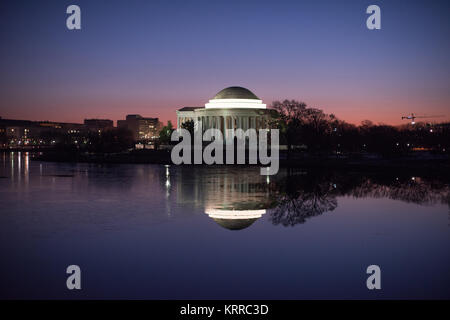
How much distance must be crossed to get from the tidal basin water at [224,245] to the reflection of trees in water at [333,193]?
162 millimetres

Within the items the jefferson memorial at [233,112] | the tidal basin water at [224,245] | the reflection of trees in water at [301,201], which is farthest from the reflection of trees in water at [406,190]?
the jefferson memorial at [233,112]

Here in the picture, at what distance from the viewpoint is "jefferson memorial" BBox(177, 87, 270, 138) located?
4875 inches

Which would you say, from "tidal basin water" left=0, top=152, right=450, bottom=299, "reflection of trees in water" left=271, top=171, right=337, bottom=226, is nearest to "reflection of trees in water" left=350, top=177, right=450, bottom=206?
"tidal basin water" left=0, top=152, right=450, bottom=299

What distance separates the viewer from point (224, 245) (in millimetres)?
16969

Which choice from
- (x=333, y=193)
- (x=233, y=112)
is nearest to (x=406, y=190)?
(x=333, y=193)

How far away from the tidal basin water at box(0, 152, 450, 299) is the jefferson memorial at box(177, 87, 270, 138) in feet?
304

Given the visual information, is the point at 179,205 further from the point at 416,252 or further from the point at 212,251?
the point at 416,252

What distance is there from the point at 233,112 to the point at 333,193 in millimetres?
92243

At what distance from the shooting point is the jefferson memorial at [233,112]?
406 ft

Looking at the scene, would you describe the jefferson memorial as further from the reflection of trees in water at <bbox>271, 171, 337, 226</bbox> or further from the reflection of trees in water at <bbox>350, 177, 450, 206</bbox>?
the reflection of trees in water at <bbox>271, 171, 337, 226</bbox>

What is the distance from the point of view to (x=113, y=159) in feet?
280

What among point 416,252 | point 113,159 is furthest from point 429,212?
point 113,159
